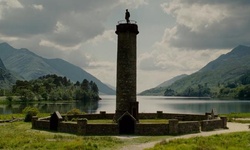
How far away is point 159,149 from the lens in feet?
87.6

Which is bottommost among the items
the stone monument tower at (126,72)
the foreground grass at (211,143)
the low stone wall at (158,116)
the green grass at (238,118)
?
the foreground grass at (211,143)

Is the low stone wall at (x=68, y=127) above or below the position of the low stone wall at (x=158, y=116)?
below

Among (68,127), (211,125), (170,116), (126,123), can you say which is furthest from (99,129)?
(170,116)

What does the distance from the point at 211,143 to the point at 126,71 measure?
57.3 feet

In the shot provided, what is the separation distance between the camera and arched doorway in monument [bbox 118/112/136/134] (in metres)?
40.1

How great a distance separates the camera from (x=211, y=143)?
30.3 meters

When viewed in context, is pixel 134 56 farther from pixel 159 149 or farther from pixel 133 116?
pixel 159 149

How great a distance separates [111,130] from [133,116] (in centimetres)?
575

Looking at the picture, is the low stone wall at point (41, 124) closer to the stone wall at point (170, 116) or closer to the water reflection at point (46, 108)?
the stone wall at point (170, 116)

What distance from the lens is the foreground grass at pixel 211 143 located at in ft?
90.7

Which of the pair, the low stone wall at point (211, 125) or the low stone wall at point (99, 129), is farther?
the low stone wall at point (211, 125)

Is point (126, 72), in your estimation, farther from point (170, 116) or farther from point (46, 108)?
point (46, 108)

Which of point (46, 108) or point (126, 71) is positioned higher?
point (126, 71)

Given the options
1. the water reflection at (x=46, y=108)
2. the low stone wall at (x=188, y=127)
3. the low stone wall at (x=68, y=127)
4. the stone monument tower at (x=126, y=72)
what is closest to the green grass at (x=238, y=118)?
the low stone wall at (x=188, y=127)
